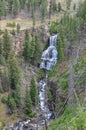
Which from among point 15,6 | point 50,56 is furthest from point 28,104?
point 15,6

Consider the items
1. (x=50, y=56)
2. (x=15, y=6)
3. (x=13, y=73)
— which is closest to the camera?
(x=13, y=73)

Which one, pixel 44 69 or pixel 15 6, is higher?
pixel 15 6

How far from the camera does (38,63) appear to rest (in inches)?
3669

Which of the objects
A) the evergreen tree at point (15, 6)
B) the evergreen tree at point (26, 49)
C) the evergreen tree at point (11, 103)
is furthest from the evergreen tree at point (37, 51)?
the evergreen tree at point (15, 6)

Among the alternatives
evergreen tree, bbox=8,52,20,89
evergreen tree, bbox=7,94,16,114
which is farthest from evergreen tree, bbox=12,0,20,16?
evergreen tree, bbox=7,94,16,114

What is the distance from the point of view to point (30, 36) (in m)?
97.1

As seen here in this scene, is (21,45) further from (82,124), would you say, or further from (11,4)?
(82,124)

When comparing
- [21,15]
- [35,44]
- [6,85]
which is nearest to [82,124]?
[6,85]

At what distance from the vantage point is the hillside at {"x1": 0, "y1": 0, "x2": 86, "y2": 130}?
227 ft

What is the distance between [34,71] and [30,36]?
41.5ft

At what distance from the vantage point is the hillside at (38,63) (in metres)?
69.2

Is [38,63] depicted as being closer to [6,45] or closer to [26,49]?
[26,49]

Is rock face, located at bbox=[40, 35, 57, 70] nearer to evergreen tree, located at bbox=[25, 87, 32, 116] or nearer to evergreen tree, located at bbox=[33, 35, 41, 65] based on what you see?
evergreen tree, located at bbox=[33, 35, 41, 65]

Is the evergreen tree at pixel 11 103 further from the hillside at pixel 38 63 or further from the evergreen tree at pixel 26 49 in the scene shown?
the evergreen tree at pixel 26 49
